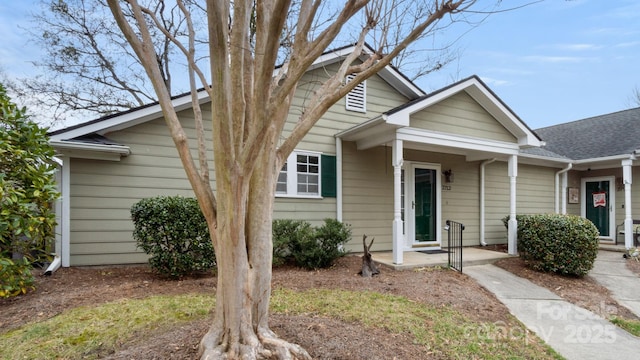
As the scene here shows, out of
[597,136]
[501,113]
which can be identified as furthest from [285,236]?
[597,136]

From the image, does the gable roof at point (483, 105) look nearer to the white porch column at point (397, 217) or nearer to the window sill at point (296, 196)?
the white porch column at point (397, 217)

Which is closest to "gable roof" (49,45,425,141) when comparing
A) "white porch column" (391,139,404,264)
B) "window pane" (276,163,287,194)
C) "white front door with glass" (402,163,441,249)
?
"white porch column" (391,139,404,264)

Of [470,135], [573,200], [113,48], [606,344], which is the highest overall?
[113,48]

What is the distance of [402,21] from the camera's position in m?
3.81

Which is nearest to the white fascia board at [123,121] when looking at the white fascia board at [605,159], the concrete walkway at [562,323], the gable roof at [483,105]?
the gable roof at [483,105]

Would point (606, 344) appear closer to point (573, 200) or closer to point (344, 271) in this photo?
point (344, 271)

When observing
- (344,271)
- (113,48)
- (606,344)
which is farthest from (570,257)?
(113,48)

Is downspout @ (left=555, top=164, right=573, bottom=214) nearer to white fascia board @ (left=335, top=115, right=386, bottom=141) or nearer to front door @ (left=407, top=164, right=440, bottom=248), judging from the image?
front door @ (left=407, top=164, right=440, bottom=248)

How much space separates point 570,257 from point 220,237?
660 cm

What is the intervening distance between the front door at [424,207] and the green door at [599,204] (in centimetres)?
627

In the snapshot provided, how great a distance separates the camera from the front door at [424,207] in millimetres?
7766

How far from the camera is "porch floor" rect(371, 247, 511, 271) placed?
5941mm

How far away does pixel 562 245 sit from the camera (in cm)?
595

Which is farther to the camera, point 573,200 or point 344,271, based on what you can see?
point 573,200
